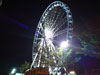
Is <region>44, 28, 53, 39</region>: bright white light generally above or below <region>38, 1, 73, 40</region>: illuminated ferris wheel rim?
below

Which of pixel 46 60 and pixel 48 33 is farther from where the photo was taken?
pixel 48 33

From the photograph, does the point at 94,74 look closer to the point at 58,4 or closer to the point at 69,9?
the point at 69,9

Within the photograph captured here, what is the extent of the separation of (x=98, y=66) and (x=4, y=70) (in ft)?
77.0

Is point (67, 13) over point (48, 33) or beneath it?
over

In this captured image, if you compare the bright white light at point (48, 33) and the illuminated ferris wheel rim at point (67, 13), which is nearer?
the illuminated ferris wheel rim at point (67, 13)

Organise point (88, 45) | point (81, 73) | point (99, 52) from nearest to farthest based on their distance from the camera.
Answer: point (99, 52) < point (88, 45) < point (81, 73)

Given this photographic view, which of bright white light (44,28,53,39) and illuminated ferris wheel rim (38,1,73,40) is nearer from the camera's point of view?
illuminated ferris wheel rim (38,1,73,40)

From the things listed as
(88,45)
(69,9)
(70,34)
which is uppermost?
(69,9)

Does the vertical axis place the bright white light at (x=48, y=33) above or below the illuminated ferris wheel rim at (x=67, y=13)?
below

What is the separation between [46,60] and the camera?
1265cm

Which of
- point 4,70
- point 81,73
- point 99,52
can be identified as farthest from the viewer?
point 4,70

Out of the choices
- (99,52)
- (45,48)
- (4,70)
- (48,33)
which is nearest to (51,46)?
(45,48)

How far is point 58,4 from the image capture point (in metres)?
16.3

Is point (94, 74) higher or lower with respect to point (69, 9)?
lower
